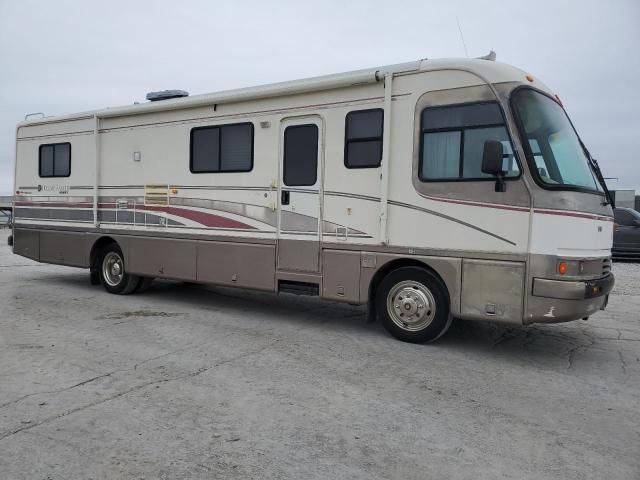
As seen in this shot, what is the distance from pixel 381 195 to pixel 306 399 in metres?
2.80

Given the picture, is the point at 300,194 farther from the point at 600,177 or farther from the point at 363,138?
the point at 600,177

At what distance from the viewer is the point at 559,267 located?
17.5 ft

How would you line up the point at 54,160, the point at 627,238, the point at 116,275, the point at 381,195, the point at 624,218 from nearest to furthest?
the point at 381,195 < the point at 116,275 < the point at 54,160 < the point at 627,238 < the point at 624,218

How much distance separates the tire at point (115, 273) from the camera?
9195 mm

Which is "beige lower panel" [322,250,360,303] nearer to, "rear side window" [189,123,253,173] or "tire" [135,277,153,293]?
"rear side window" [189,123,253,173]

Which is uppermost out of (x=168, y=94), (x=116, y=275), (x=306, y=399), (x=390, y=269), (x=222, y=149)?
(x=168, y=94)

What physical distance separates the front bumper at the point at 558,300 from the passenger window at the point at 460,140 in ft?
3.87

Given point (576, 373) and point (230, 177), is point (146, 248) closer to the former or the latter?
point (230, 177)

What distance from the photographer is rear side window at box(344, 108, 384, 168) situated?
6.42 m

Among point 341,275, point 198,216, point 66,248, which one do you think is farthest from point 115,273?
point 341,275

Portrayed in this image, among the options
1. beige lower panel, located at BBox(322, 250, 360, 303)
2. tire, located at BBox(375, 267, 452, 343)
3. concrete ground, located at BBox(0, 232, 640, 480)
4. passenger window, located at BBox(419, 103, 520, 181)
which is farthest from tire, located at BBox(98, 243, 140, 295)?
passenger window, located at BBox(419, 103, 520, 181)

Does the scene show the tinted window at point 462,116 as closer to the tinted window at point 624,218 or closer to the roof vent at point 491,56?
the roof vent at point 491,56

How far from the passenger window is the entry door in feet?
4.75

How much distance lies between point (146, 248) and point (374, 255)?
4.20 m
